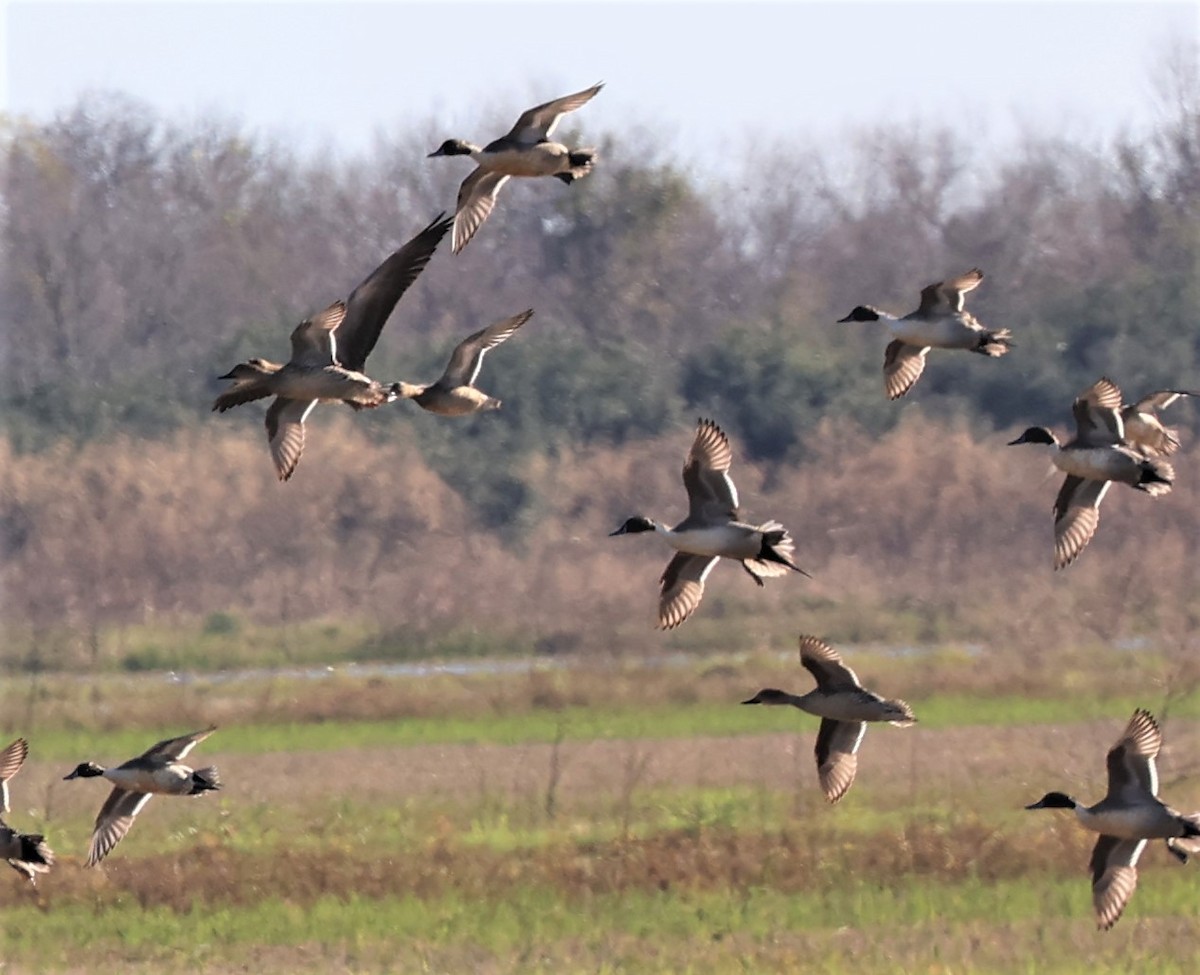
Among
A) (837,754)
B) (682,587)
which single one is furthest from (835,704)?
(682,587)

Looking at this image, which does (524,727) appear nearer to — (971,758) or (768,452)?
(971,758)

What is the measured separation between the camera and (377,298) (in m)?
11.2

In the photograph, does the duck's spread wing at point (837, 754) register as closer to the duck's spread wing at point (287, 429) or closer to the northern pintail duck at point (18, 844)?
the duck's spread wing at point (287, 429)

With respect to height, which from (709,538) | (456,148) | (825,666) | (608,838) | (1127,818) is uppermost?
(456,148)

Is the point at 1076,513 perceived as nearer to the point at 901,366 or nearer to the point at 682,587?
the point at 901,366

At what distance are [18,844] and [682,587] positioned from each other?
2.73 m

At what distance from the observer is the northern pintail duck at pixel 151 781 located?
11.2m

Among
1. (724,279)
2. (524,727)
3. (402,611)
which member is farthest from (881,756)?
(724,279)

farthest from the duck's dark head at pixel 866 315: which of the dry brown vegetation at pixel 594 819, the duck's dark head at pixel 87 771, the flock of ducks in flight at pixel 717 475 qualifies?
the dry brown vegetation at pixel 594 819

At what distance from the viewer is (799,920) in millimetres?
15320

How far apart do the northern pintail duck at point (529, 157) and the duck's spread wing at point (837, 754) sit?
2.40m

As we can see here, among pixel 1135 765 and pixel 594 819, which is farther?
pixel 594 819

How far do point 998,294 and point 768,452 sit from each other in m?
3.37

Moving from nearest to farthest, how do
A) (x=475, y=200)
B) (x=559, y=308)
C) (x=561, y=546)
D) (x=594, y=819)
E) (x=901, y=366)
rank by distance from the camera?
1. (x=475, y=200)
2. (x=901, y=366)
3. (x=594, y=819)
4. (x=561, y=546)
5. (x=559, y=308)
